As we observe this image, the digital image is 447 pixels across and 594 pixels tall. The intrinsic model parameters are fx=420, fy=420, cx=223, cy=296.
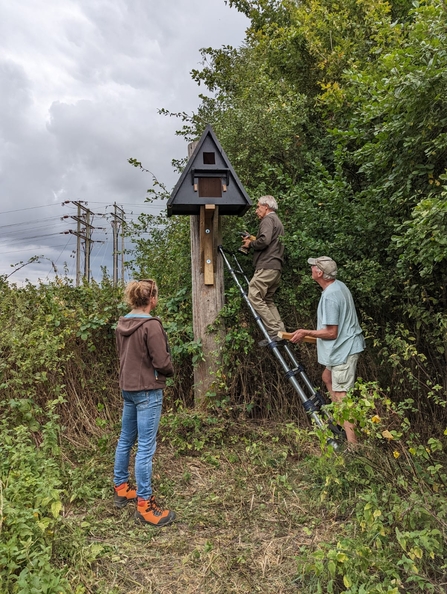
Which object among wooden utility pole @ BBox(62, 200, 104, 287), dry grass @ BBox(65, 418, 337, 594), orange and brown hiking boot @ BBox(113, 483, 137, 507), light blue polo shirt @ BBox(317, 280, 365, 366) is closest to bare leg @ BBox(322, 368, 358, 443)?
light blue polo shirt @ BBox(317, 280, 365, 366)

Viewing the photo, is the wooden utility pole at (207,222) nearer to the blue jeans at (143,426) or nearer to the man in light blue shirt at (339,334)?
the man in light blue shirt at (339,334)

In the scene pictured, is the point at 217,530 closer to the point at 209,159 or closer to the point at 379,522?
the point at 379,522

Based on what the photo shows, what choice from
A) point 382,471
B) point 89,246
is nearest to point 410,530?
point 382,471

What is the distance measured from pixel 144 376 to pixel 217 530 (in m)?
1.25

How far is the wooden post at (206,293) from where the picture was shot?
4.73m

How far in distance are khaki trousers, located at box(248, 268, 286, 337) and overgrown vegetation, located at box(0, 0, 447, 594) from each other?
11.1 inches

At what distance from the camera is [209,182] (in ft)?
15.3

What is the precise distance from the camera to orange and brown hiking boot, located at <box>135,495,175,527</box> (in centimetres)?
317

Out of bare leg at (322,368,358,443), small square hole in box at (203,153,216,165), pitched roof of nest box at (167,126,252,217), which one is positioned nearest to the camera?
bare leg at (322,368,358,443)

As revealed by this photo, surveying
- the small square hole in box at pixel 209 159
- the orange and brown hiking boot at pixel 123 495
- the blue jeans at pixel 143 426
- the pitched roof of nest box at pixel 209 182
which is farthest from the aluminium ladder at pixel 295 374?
the orange and brown hiking boot at pixel 123 495

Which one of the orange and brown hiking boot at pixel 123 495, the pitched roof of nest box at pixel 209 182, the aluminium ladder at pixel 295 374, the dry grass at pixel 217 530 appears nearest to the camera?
the dry grass at pixel 217 530

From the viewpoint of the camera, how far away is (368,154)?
175 inches

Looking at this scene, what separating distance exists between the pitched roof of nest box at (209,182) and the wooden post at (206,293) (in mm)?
147

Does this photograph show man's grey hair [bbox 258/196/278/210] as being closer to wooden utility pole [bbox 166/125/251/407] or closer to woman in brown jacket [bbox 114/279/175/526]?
wooden utility pole [bbox 166/125/251/407]
